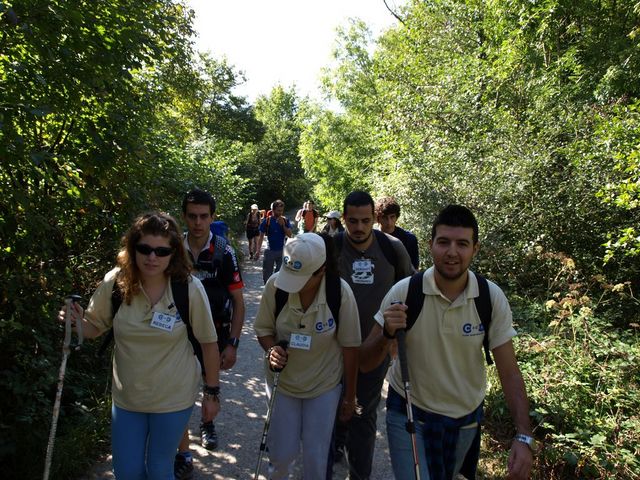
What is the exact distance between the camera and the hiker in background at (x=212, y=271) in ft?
12.0

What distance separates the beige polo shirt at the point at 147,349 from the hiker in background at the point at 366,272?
4.25 ft

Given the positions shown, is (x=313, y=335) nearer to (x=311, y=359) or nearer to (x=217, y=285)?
(x=311, y=359)

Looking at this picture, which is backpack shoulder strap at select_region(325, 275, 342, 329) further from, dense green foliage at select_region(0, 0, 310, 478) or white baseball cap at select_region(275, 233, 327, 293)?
dense green foliage at select_region(0, 0, 310, 478)

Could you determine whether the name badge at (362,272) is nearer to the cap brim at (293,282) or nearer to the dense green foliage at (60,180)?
the cap brim at (293,282)

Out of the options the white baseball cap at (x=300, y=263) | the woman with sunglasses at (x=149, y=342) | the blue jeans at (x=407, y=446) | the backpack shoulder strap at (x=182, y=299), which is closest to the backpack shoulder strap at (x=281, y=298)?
the white baseball cap at (x=300, y=263)

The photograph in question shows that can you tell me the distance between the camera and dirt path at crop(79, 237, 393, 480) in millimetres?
3770

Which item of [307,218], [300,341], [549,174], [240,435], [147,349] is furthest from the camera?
[307,218]

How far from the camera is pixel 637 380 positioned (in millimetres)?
4207

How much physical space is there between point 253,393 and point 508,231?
16.3 feet

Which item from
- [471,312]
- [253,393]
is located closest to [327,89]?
[253,393]

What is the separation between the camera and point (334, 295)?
2.71 meters

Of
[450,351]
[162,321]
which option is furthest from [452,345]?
[162,321]

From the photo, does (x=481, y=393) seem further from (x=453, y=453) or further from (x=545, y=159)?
(x=545, y=159)

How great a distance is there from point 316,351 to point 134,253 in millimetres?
1197
